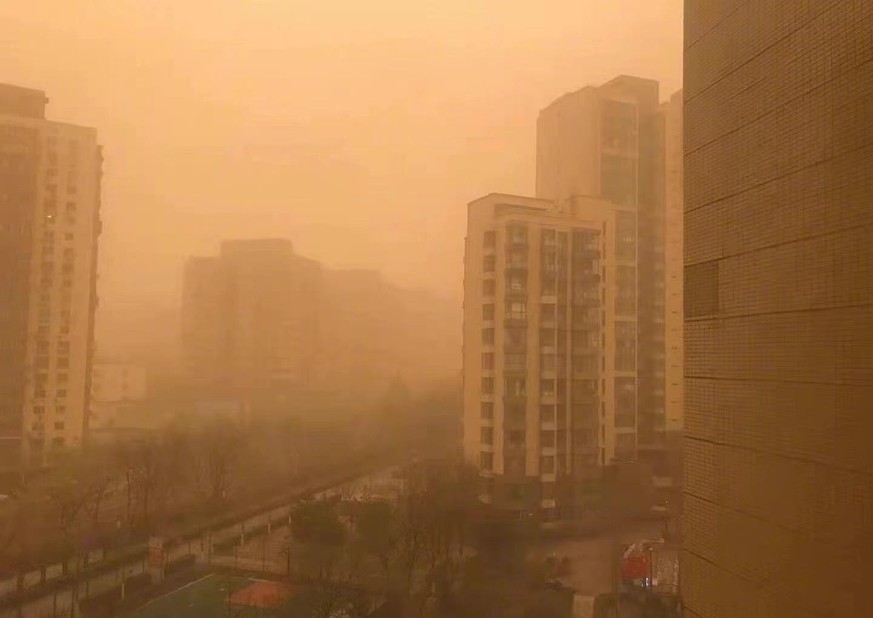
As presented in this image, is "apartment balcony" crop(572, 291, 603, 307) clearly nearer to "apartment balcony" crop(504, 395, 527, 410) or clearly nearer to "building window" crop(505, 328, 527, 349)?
"building window" crop(505, 328, 527, 349)

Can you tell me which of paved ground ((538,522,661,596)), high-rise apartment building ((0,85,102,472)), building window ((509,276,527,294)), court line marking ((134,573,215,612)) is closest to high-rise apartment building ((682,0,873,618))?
paved ground ((538,522,661,596))

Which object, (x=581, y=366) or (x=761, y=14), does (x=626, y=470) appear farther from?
(x=761, y=14)

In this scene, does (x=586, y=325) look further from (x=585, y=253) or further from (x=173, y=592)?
(x=173, y=592)

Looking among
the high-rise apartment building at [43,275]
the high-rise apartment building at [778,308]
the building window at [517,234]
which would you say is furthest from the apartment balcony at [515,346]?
the high-rise apartment building at [43,275]

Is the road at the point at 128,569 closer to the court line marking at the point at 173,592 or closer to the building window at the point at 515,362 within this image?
the court line marking at the point at 173,592

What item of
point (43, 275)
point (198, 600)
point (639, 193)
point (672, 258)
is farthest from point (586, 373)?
point (43, 275)

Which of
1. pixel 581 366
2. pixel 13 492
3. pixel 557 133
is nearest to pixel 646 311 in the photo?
pixel 581 366
